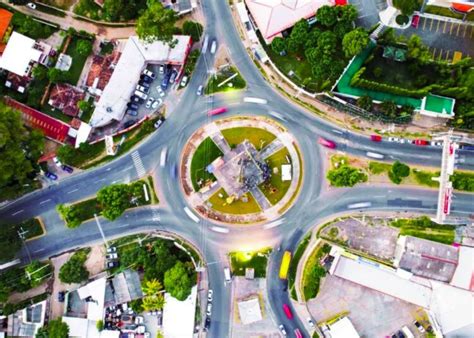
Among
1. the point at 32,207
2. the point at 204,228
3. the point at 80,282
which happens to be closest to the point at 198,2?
the point at 204,228

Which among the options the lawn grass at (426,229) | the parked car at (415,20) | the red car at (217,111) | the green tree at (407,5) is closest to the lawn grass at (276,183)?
the red car at (217,111)

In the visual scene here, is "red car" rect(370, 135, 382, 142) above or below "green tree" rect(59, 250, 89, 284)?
above

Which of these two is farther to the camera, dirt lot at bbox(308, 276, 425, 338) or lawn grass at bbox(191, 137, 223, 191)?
lawn grass at bbox(191, 137, 223, 191)

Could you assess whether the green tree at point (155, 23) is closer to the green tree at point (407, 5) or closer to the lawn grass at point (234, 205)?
the lawn grass at point (234, 205)

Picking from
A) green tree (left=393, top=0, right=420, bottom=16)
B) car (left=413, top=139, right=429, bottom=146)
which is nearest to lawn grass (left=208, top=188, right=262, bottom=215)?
car (left=413, top=139, right=429, bottom=146)

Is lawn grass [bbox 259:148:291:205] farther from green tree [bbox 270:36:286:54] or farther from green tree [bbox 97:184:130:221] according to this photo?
green tree [bbox 97:184:130:221]

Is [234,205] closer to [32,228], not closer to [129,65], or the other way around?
[129,65]

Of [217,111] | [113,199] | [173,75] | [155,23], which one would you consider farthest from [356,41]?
[113,199]
